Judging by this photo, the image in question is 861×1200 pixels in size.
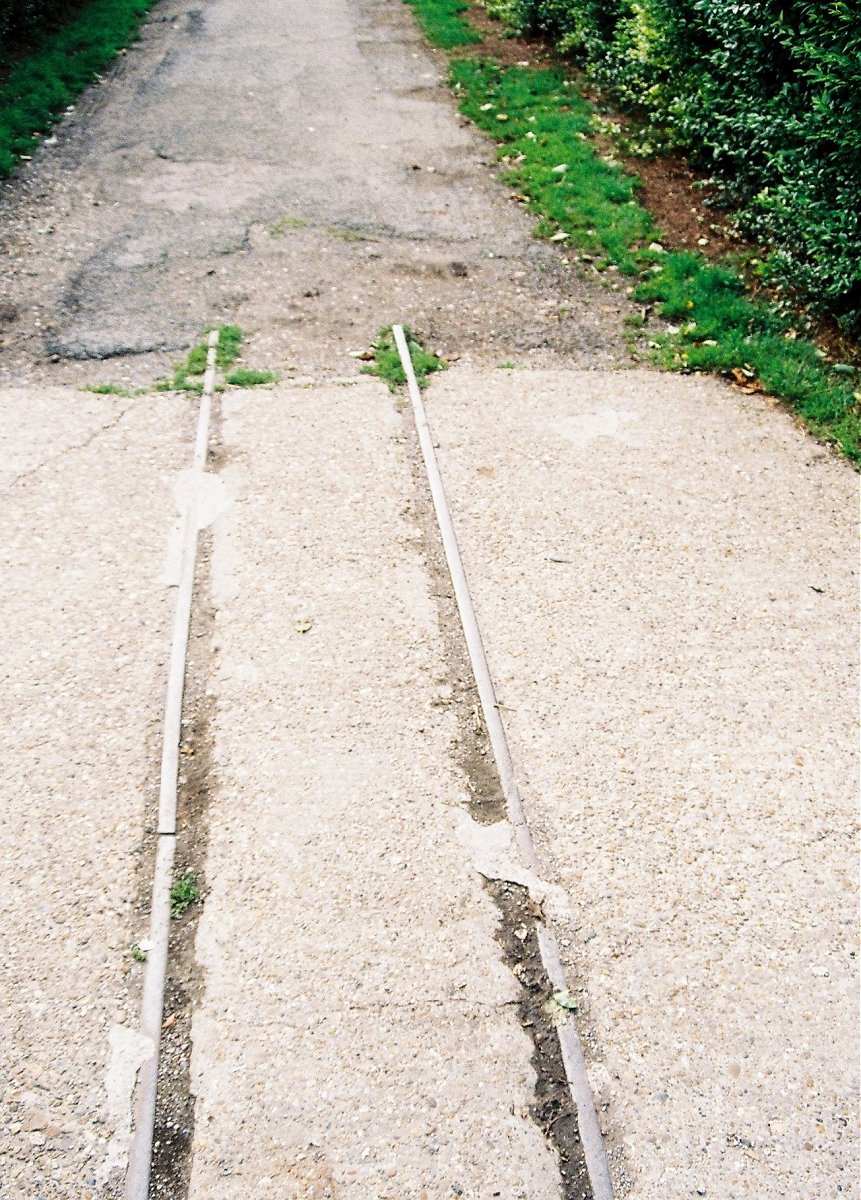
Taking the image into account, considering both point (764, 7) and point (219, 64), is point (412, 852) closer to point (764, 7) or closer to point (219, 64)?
point (764, 7)

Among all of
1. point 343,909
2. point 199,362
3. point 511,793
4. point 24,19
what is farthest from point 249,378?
point 24,19

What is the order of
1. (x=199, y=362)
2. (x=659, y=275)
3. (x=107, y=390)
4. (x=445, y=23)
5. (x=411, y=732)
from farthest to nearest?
(x=445, y=23) < (x=659, y=275) < (x=199, y=362) < (x=107, y=390) < (x=411, y=732)

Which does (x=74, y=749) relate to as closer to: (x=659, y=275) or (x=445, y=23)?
(x=659, y=275)

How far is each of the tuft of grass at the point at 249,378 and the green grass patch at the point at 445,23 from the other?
915 centimetres

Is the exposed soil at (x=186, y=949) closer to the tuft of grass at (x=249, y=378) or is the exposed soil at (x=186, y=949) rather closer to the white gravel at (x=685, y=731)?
the white gravel at (x=685, y=731)

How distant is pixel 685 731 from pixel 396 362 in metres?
3.84

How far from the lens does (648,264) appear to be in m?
8.31

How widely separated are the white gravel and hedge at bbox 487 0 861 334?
1625 millimetres

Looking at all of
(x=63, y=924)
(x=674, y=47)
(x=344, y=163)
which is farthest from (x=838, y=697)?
(x=344, y=163)

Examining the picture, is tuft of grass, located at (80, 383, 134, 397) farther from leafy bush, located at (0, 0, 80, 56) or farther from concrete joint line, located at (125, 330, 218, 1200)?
leafy bush, located at (0, 0, 80, 56)

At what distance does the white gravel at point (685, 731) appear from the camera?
3393 millimetres

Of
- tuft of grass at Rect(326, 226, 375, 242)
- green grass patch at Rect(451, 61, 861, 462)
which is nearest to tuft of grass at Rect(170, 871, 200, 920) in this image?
green grass patch at Rect(451, 61, 861, 462)

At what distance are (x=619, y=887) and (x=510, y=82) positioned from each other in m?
11.3

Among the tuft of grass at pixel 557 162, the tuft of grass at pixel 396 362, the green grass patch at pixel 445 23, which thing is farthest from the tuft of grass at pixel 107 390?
the green grass patch at pixel 445 23
